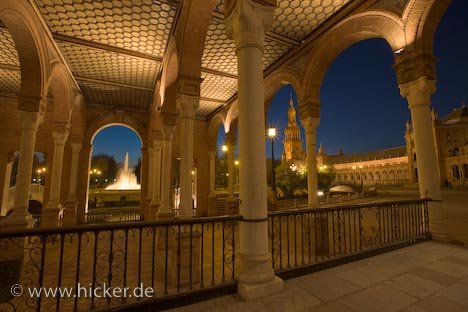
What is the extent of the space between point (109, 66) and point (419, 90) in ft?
31.6

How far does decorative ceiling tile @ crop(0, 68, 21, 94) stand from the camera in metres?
9.62

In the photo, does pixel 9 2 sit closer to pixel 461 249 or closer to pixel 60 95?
pixel 60 95

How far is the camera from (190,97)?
546 centimetres

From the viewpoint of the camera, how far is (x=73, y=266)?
5.98 meters

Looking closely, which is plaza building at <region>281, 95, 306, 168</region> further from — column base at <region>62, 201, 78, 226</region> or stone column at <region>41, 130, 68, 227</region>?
stone column at <region>41, 130, 68, 227</region>

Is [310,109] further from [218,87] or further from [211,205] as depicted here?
[211,205]

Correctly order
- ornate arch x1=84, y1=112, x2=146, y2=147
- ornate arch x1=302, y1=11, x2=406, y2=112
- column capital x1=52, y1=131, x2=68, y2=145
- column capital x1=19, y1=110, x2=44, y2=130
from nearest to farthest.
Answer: ornate arch x1=302, y1=11, x2=406, y2=112, column capital x1=19, y1=110, x2=44, y2=130, column capital x1=52, y1=131, x2=68, y2=145, ornate arch x1=84, y1=112, x2=146, y2=147

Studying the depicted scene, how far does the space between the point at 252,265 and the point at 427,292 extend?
2282mm

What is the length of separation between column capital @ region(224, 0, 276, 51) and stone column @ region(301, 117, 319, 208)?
4326 millimetres

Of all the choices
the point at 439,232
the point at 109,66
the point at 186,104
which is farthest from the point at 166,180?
the point at 439,232

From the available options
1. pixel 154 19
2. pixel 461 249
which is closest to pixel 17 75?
pixel 154 19

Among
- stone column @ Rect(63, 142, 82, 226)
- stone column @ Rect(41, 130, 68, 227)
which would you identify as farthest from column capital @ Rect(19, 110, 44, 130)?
stone column @ Rect(63, 142, 82, 226)

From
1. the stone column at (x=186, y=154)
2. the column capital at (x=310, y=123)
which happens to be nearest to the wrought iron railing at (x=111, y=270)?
the stone column at (x=186, y=154)

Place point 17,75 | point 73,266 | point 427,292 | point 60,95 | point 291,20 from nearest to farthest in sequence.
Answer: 1. point 427,292
2. point 73,266
3. point 291,20
4. point 60,95
5. point 17,75
